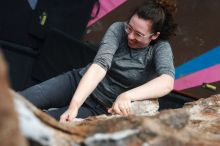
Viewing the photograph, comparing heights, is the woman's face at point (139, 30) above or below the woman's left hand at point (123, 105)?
above

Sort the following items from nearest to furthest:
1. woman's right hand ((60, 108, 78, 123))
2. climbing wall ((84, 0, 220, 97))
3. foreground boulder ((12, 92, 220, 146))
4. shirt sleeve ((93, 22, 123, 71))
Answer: foreground boulder ((12, 92, 220, 146))
woman's right hand ((60, 108, 78, 123))
shirt sleeve ((93, 22, 123, 71))
climbing wall ((84, 0, 220, 97))

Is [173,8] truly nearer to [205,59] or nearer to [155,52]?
[155,52]

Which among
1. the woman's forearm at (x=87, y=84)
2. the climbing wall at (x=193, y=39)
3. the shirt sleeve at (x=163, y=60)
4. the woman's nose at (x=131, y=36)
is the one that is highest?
the woman's nose at (x=131, y=36)

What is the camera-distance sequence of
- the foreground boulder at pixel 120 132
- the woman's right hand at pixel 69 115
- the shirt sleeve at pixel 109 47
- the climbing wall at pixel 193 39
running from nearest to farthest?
the foreground boulder at pixel 120 132 → the woman's right hand at pixel 69 115 → the shirt sleeve at pixel 109 47 → the climbing wall at pixel 193 39

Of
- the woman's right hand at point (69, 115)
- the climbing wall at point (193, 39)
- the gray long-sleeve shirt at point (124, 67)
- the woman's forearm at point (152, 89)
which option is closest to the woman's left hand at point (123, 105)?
the woman's forearm at point (152, 89)

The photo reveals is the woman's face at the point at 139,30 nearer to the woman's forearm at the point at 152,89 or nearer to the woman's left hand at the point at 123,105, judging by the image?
the woman's forearm at the point at 152,89

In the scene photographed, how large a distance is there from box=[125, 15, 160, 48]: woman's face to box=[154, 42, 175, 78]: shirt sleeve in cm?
6

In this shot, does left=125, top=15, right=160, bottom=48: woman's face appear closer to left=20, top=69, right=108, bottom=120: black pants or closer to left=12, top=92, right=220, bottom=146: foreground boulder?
left=20, top=69, right=108, bottom=120: black pants

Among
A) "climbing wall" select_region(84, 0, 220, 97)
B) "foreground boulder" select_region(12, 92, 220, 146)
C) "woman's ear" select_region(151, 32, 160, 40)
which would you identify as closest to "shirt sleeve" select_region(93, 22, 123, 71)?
"woman's ear" select_region(151, 32, 160, 40)

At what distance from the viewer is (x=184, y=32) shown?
10.3 feet

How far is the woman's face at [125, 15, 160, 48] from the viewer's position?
1.79 meters

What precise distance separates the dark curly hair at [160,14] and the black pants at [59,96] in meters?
0.35

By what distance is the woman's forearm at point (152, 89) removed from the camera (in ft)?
5.45

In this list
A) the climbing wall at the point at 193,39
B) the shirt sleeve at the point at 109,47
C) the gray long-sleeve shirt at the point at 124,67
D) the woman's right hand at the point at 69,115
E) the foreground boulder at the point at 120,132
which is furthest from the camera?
the climbing wall at the point at 193,39
